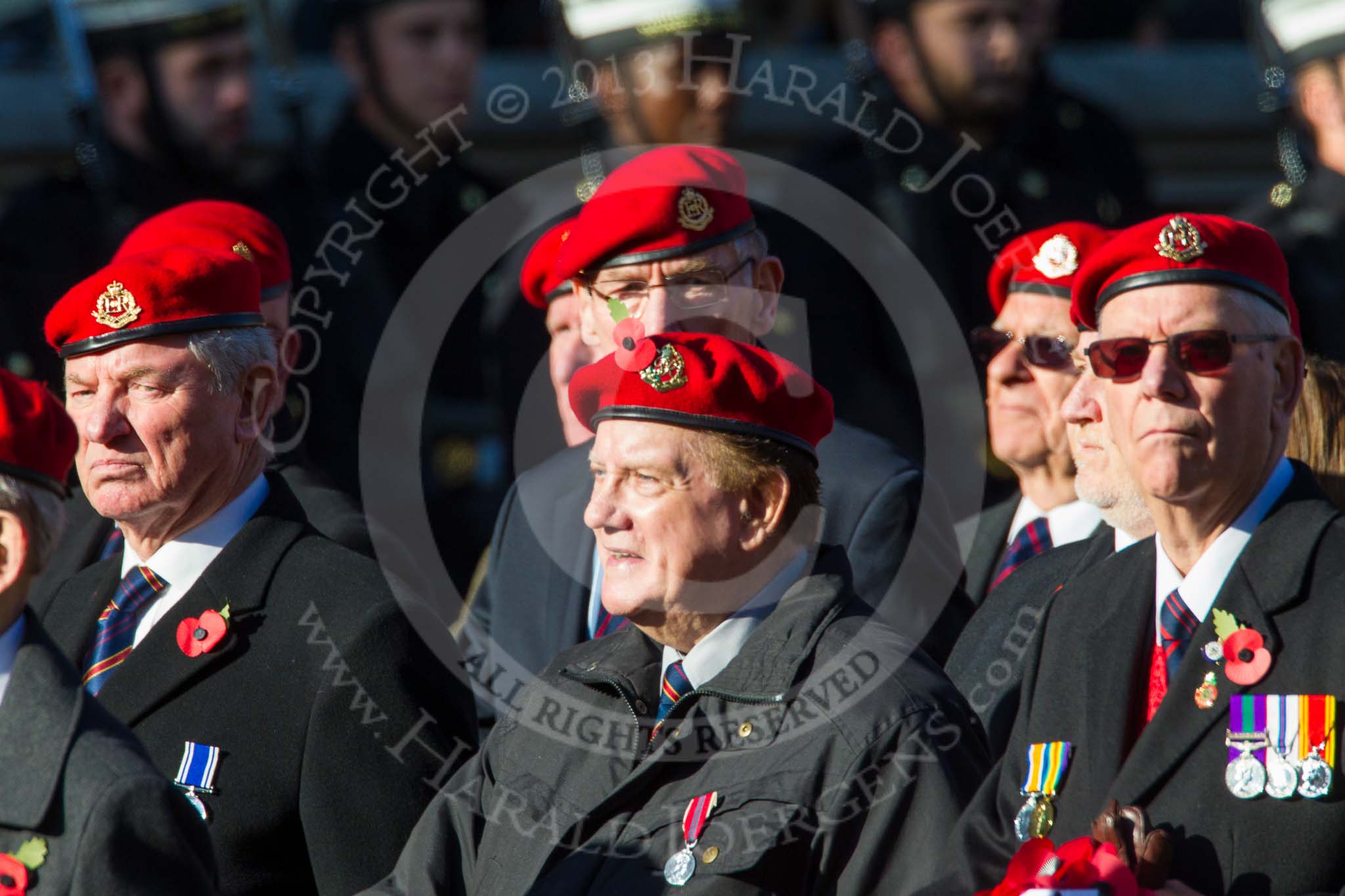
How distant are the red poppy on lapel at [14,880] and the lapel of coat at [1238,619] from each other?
1.79 meters

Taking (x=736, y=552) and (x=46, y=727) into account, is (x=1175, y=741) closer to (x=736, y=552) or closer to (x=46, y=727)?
(x=736, y=552)

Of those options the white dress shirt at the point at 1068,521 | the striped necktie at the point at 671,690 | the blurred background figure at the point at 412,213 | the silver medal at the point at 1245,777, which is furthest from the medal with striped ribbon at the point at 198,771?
the blurred background figure at the point at 412,213

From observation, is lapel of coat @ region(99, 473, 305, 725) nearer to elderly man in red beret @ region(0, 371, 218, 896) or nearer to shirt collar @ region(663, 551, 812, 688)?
elderly man in red beret @ region(0, 371, 218, 896)

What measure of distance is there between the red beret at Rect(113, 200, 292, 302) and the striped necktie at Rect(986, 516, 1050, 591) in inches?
77.6

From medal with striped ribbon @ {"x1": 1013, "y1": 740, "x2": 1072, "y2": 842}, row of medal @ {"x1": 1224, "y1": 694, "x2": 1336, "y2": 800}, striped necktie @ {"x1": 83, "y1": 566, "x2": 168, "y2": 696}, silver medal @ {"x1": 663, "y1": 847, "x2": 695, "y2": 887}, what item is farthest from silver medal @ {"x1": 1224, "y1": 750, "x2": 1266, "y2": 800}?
striped necktie @ {"x1": 83, "y1": 566, "x2": 168, "y2": 696}

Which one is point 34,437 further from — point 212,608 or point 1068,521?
point 1068,521

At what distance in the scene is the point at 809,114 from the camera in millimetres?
8828

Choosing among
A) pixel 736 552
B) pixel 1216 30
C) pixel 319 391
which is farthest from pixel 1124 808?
pixel 1216 30

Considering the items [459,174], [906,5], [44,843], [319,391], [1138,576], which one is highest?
[906,5]

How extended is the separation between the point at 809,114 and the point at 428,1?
5.71 ft

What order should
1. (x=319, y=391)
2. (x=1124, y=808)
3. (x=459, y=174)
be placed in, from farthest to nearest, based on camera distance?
(x=459, y=174)
(x=319, y=391)
(x=1124, y=808)

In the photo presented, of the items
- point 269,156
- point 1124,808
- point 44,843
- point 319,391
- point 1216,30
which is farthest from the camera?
point 1216,30

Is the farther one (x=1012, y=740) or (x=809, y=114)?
(x=809, y=114)

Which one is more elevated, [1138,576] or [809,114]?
[809,114]
